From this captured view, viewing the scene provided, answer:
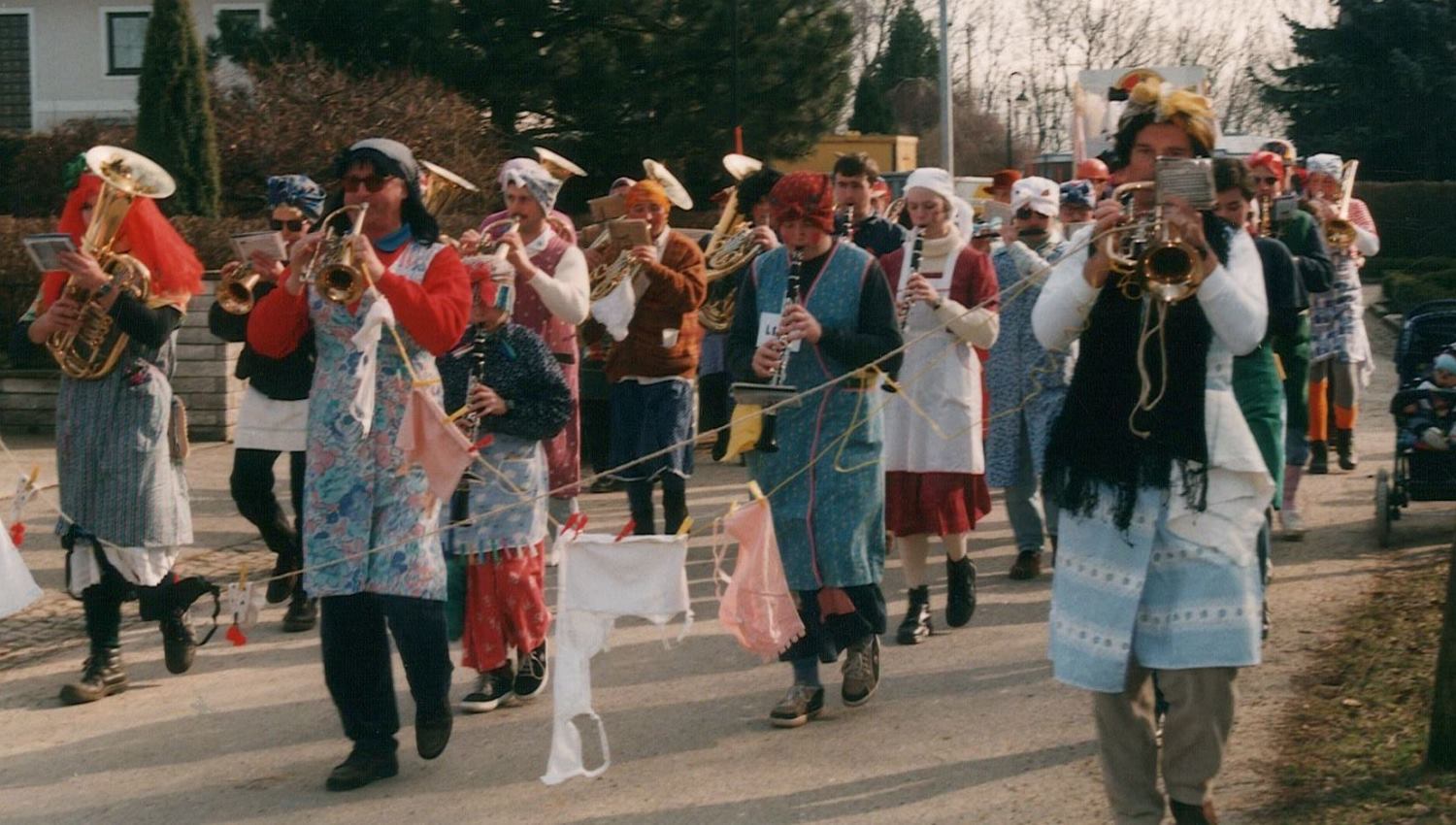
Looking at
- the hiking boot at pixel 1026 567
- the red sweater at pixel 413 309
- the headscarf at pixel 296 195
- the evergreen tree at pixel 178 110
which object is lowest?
the hiking boot at pixel 1026 567

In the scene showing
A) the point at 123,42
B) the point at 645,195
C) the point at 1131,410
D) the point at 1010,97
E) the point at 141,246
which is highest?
the point at 1010,97

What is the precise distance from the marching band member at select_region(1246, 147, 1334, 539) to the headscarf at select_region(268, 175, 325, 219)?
4351 millimetres

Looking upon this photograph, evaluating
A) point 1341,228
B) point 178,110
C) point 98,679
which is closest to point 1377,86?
point 178,110

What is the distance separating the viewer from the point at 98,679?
23.4 feet

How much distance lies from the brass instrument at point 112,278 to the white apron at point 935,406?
3111mm

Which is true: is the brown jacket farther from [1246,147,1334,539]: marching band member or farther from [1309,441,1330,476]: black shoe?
[1309,441,1330,476]: black shoe

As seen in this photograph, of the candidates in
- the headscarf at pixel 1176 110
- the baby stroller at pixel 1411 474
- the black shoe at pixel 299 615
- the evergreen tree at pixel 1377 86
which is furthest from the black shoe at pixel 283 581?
the evergreen tree at pixel 1377 86

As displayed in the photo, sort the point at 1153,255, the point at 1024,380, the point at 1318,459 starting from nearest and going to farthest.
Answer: the point at 1153,255, the point at 1024,380, the point at 1318,459

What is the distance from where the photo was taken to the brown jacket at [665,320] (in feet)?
30.8

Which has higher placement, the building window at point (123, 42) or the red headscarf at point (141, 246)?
the building window at point (123, 42)

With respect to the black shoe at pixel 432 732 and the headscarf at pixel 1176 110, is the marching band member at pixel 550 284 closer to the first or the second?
the black shoe at pixel 432 732

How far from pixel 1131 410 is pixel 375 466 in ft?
7.79

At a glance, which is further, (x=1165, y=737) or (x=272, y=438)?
(x=272, y=438)

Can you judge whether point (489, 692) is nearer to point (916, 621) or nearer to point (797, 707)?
point (797, 707)
